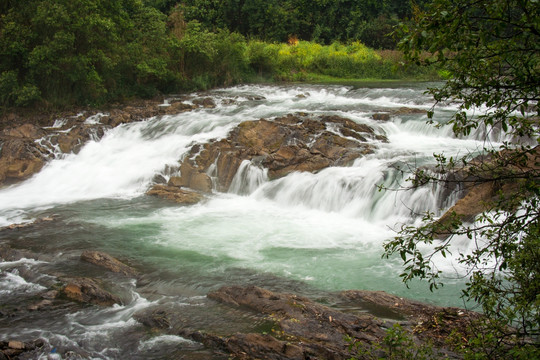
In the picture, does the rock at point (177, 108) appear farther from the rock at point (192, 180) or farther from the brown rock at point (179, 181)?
the brown rock at point (179, 181)

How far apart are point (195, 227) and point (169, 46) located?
1725 cm

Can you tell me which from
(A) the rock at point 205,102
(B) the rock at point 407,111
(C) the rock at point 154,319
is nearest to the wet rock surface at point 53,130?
(A) the rock at point 205,102

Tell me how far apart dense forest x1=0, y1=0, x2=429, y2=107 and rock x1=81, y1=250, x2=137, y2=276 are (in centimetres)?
927

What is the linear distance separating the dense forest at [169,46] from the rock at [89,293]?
32.8 ft

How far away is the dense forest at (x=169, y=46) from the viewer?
20.4m

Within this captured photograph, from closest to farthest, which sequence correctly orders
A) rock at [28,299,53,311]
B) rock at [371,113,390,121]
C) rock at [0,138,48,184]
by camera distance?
rock at [28,299,53,311] → rock at [0,138,48,184] → rock at [371,113,390,121]

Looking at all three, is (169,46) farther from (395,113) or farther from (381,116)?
(395,113)

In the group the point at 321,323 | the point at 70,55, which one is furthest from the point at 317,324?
the point at 70,55

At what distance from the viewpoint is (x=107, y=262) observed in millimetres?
9398

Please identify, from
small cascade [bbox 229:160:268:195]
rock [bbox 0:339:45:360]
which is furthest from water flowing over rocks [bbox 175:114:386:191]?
rock [bbox 0:339:45:360]

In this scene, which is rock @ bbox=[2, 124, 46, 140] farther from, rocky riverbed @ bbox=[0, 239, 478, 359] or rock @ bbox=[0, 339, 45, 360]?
rock @ bbox=[0, 339, 45, 360]

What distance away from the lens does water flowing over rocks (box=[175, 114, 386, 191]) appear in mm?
15031

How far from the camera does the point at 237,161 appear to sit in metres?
15.9

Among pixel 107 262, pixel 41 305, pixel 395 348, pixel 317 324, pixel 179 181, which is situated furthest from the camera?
pixel 179 181
